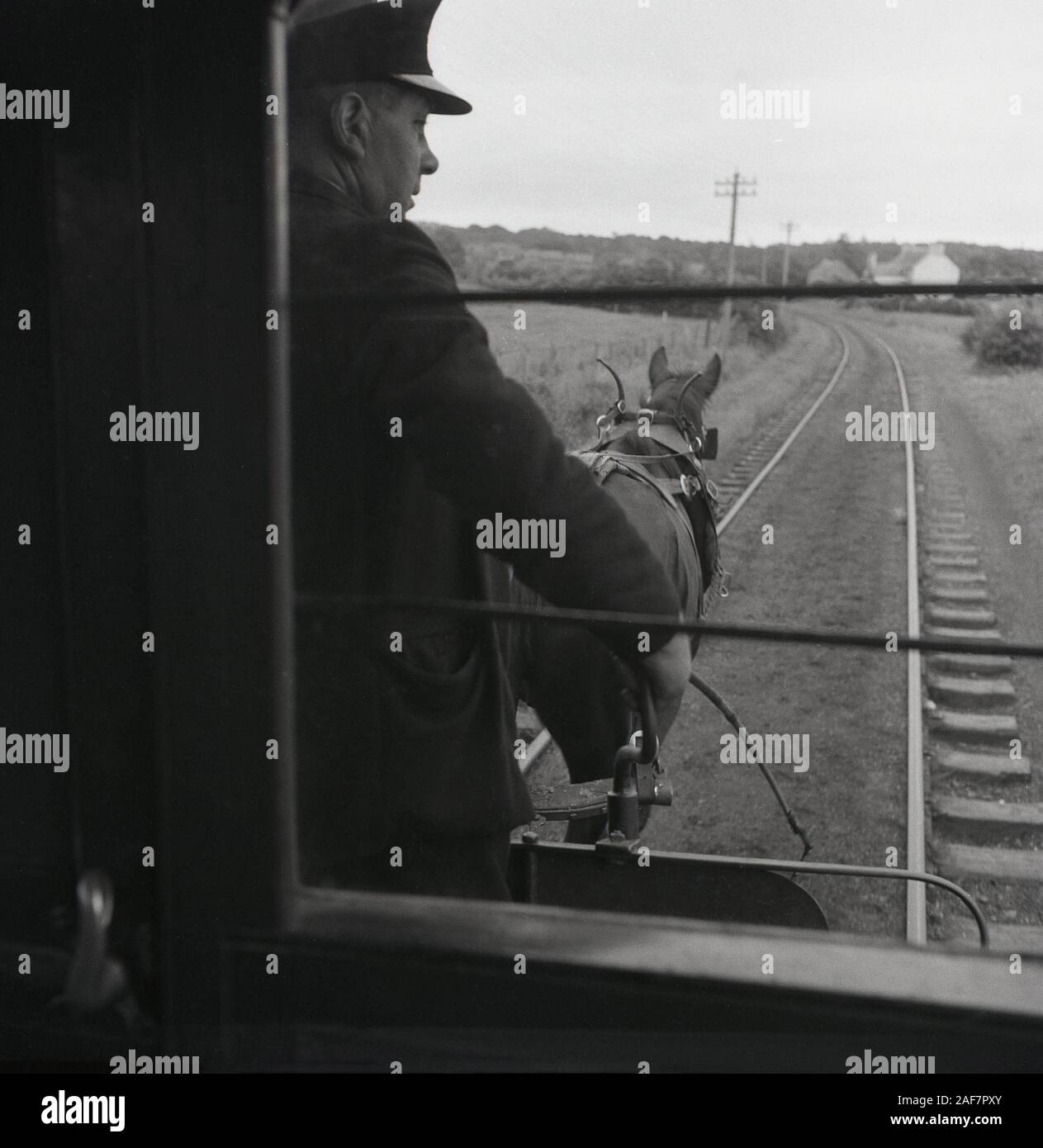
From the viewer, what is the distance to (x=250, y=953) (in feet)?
4.41

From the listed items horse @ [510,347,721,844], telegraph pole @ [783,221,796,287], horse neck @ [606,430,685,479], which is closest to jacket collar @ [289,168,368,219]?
telegraph pole @ [783,221,796,287]

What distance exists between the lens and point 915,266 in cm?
157

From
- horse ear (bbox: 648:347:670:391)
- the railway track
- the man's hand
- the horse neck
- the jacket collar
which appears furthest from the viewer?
the horse neck

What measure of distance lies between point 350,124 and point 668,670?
812mm

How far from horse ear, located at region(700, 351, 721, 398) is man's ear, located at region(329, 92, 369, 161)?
6.16ft

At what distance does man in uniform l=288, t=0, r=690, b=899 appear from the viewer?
1417 millimetres

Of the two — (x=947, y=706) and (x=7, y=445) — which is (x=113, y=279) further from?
(x=947, y=706)

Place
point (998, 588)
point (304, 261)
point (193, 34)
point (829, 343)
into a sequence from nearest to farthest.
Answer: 1. point (193, 34)
2. point (304, 261)
3. point (829, 343)
4. point (998, 588)

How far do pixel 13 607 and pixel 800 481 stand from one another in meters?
4.76

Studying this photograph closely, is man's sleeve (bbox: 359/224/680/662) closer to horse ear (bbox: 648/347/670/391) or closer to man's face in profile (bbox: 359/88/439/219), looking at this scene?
man's face in profile (bbox: 359/88/439/219)

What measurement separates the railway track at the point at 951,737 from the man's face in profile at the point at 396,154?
0.87 metres

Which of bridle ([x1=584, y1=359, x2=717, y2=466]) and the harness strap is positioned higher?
bridle ([x1=584, y1=359, x2=717, y2=466])

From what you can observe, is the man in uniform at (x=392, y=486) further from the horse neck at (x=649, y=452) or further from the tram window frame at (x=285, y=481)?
the horse neck at (x=649, y=452)

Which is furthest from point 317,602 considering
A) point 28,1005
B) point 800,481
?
point 800,481
